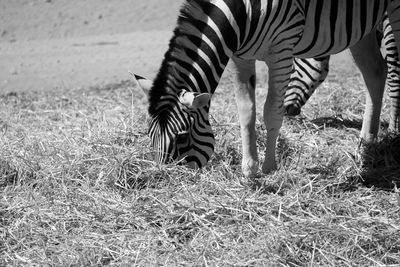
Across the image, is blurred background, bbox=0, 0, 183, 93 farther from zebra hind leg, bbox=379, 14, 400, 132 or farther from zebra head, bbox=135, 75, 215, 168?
zebra head, bbox=135, 75, 215, 168

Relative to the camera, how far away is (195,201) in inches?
179

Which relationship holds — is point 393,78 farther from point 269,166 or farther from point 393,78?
point 269,166

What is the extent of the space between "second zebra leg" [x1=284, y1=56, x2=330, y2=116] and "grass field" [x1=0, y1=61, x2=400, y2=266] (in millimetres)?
292

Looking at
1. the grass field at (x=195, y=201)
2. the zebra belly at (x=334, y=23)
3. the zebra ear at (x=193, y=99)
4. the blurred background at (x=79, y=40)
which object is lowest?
the blurred background at (x=79, y=40)

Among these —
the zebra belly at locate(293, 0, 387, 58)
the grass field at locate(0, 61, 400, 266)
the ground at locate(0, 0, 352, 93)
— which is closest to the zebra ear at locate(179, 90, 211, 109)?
the grass field at locate(0, 61, 400, 266)

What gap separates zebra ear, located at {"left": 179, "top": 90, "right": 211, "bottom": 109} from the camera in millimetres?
4477

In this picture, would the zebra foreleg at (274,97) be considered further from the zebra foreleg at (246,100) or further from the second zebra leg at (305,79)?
the second zebra leg at (305,79)

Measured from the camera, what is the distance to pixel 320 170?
5375mm

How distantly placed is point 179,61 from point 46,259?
171cm

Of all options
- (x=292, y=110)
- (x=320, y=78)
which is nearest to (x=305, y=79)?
(x=320, y=78)

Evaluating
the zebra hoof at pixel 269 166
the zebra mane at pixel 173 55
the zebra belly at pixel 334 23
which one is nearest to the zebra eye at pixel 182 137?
the zebra mane at pixel 173 55

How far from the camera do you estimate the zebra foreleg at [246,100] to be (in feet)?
18.0

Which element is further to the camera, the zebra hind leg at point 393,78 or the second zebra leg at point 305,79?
the second zebra leg at point 305,79

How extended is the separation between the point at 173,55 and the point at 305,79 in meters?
2.56
